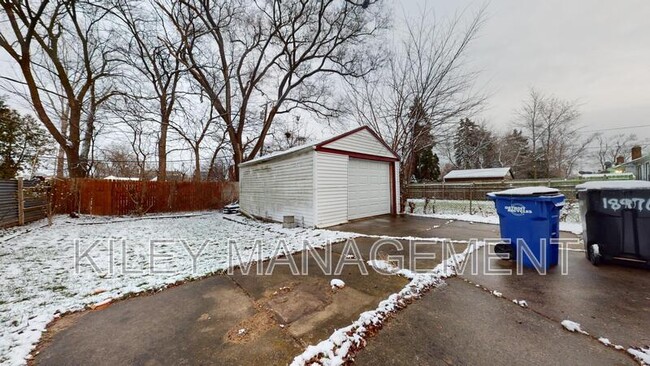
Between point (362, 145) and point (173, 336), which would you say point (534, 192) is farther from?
point (362, 145)

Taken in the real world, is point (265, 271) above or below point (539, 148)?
below

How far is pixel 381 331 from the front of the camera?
204 cm

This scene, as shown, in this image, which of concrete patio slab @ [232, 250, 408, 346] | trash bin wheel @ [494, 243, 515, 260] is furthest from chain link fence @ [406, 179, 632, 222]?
concrete patio slab @ [232, 250, 408, 346]

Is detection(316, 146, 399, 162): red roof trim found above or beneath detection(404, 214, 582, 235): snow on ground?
above

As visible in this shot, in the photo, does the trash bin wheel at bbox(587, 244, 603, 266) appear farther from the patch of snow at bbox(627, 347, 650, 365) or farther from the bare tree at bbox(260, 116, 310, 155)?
the bare tree at bbox(260, 116, 310, 155)

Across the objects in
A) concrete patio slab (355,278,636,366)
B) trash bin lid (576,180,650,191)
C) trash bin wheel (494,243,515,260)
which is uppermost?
trash bin lid (576,180,650,191)

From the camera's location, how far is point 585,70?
414 inches

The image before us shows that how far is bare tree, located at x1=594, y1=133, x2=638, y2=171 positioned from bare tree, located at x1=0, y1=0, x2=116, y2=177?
4620 cm

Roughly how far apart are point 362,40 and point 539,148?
23368 mm

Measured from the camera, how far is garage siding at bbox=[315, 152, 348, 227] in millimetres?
6766

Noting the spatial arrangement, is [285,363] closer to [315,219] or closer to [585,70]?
[315,219]

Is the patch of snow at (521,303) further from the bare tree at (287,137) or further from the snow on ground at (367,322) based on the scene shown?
the bare tree at (287,137)

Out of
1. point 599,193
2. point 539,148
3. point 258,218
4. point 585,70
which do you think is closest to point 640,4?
point 585,70

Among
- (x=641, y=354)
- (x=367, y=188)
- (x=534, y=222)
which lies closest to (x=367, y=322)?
(x=641, y=354)
